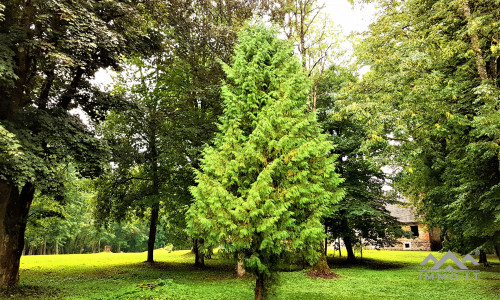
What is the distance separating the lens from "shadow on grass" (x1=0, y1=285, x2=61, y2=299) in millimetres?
9697

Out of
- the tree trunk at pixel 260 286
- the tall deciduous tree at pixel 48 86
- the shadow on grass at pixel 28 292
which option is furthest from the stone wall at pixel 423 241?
the tall deciduous tree at pixel 48 86

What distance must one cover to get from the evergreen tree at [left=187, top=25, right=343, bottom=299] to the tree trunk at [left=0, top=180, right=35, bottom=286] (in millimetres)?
6887

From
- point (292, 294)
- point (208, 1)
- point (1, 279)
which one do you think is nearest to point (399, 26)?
point (208, 1)

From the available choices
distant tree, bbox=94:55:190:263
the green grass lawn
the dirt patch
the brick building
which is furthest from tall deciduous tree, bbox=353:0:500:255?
the brick building

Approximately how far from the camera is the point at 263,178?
7.34 m

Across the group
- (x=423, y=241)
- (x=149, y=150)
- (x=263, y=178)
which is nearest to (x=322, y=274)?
(x=263, y=178)

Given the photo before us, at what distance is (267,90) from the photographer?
918 cm

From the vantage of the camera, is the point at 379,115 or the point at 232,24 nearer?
the point at 379,115

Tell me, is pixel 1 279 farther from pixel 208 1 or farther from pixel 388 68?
pixel 388 68

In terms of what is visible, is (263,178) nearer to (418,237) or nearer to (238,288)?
(238,288)

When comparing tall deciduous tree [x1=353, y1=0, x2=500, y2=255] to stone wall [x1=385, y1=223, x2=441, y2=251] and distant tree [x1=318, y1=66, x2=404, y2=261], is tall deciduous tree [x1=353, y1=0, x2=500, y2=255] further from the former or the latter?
stone wall [x1=385, y1=223, x2=441, y2=251]

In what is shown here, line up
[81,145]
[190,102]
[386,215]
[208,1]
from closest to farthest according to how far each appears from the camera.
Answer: [81,145], [208,1], [190,102], [386,215]

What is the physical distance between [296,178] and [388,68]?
23.9 feet

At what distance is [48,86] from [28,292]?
7.29 m
